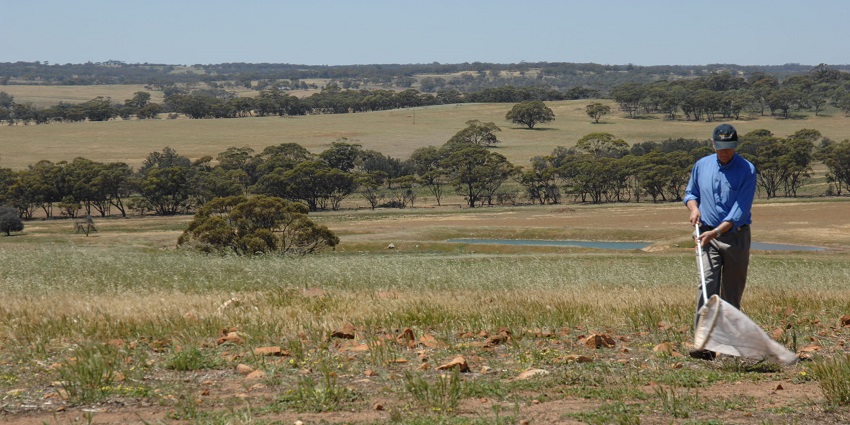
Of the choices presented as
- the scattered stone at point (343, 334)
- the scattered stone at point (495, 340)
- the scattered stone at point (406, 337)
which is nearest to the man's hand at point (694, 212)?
the scattered stone at point (495, 340)

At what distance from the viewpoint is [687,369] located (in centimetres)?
777

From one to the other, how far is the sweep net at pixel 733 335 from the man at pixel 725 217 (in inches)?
38.3

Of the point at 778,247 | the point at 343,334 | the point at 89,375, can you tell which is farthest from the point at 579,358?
the point at 778,247

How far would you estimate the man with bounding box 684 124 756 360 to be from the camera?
28.5 ft

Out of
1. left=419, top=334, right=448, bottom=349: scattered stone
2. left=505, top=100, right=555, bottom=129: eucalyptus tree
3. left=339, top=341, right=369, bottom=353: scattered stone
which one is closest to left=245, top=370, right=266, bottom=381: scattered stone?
left=339, top=341, right=369, bottom=353: scattered stone

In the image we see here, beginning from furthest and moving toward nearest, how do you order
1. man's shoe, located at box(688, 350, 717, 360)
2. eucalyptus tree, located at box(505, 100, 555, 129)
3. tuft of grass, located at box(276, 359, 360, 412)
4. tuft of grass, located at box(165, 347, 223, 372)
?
eucalyptus tree, located at box(505, 100, 555, 129) → man's shoe, located at box(688, 350, 717, 360) → tuft of grass, located at box(165, 347, 223, 372) → tuft of grass, located at box(276, 359, 360, 412)

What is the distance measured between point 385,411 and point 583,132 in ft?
523

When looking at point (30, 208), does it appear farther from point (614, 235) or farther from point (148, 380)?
point (148, 380)

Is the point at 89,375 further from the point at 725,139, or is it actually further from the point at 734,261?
the point at 725,139

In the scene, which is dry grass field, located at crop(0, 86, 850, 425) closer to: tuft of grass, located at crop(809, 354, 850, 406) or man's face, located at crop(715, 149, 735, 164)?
tuft of grass, located at crop(809, 354, 850, 406)

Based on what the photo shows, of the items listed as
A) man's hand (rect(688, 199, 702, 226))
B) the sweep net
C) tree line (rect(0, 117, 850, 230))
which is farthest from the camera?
tree line (rect(0, 117, 850, 230))

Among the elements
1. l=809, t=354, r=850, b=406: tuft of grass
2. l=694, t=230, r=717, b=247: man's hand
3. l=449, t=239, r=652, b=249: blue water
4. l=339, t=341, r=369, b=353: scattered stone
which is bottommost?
l=449, t=239, r=652, b=249: blue water

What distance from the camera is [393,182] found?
114750 millimetres

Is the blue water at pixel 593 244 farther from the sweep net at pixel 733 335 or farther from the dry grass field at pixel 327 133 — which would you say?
the dry grass field at pixel 327 133
